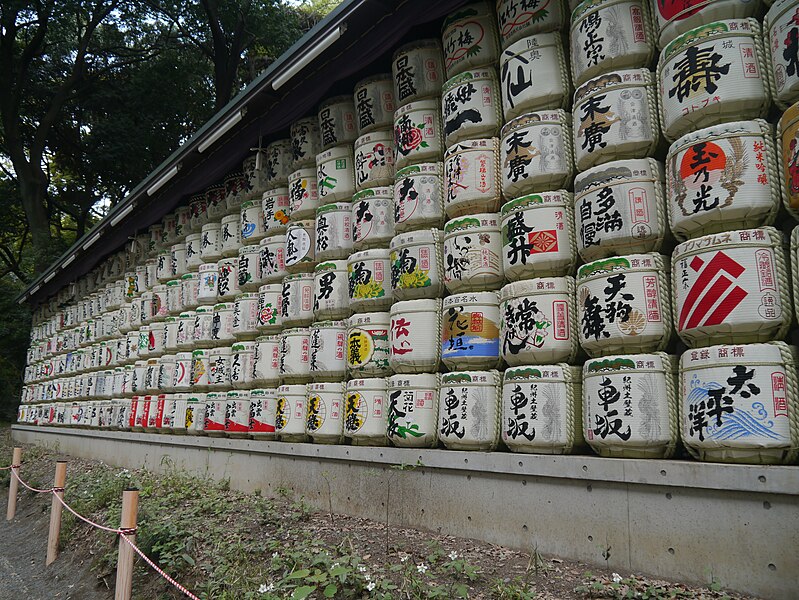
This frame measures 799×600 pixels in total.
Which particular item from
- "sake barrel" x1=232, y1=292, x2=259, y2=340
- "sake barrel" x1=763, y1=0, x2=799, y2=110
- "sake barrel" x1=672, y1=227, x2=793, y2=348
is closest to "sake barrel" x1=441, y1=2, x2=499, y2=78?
"sake barrel" x1=763, y1=0, x2=799, y2=110

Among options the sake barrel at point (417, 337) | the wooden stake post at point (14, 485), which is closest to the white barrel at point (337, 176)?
the sake barrel at point (417, 337)

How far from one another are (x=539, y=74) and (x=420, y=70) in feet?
4.90

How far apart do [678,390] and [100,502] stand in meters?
7.38

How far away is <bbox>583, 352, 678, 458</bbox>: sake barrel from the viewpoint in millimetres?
3719

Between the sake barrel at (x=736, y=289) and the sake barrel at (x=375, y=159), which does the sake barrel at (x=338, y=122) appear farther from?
the sake barrel at (x=736, y=289)

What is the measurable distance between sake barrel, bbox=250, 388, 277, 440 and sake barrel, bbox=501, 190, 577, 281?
3696 millimetres

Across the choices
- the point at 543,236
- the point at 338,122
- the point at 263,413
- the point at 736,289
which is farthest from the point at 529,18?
the point at 263,413

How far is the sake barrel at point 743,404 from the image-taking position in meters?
3.24

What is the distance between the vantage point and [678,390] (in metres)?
3.81

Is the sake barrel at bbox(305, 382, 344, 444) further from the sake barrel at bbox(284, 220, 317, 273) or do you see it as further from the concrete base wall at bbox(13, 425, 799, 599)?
the sake barrel at bbox(284, 220, 317, 273)

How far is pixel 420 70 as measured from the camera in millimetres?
5883

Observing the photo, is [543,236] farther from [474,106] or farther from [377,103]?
[377,103]

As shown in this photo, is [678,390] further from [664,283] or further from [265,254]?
[265,254]

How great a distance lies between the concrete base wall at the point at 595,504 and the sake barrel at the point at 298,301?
4.80 feet
